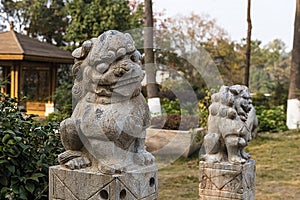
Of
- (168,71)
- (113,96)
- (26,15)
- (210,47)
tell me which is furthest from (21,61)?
(113,96)

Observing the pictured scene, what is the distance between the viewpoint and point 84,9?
16672 mm

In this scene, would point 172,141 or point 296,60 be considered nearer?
point 172,141

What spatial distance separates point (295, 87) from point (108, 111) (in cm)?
1058

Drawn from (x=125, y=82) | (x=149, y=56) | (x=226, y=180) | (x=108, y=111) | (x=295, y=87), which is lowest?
Result: (x=226, y=180)

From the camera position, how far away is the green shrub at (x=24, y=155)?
Result: 8.96 ft

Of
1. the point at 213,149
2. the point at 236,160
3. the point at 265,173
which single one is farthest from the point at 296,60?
the point at 236,160

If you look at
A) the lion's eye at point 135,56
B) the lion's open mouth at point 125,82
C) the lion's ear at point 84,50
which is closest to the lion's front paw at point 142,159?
the lion's open mouth at point 125,82

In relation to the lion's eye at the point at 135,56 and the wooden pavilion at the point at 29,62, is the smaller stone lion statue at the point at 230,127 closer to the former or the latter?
the lion's eye at the point at 135,56

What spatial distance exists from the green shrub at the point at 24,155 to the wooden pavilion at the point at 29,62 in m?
8.56

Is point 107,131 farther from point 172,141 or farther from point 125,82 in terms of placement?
point 172,141

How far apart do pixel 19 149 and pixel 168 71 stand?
430 inches

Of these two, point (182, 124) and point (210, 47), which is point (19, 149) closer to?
point (182, 124)

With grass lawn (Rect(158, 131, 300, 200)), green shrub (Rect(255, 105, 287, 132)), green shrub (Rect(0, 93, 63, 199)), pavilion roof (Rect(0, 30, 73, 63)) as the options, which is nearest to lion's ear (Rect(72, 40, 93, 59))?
green shrub (Rect(0, 93, 63, 199))

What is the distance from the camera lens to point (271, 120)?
1162cm
